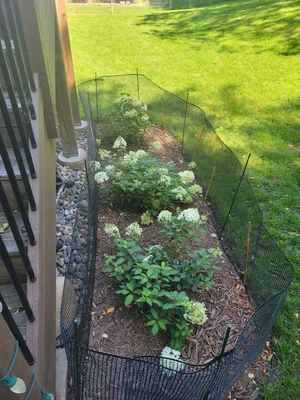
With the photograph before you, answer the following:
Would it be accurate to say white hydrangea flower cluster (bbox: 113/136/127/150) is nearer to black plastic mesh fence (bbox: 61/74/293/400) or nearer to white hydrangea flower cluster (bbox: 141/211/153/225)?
black plastic mesh fence (bbox: 61/74/293/400)

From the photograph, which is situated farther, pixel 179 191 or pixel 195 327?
pixel 179 191

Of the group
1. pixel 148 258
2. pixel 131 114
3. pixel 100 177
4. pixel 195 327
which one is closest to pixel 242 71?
pixel 131 114

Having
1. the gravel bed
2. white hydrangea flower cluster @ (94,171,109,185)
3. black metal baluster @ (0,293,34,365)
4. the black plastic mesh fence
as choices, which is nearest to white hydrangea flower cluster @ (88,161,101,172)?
the black plastic mesh fence

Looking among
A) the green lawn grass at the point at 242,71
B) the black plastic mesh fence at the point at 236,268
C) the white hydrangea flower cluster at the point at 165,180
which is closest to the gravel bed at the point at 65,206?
the black plastic mesh fence at the point at 236,268

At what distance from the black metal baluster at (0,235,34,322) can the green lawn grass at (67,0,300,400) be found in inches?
67.8

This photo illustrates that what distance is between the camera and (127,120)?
4.99 meters

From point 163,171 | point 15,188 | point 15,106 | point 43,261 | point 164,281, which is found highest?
point 15,106

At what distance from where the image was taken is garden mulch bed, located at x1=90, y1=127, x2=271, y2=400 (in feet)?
7.78

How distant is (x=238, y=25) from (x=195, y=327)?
1044 centimetres

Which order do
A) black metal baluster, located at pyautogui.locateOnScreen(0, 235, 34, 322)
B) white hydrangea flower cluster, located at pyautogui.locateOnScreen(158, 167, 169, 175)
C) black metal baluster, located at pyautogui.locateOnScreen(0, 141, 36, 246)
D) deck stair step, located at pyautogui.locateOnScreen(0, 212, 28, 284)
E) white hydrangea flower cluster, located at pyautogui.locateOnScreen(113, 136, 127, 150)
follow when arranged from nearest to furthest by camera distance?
black metal baluster, located at pyautogui.locateOnScreen(0, 235, 34, 322) < black metal baluster, located at pyautogui.locateOnScreen(0, 141, 36, 246) < deck stair step, located at pyautogui.locateOnScreen(0, 212, 28, 284) < white hydrangea flower cluster, located at pyautogui.locateOnScreen(158, 167, 169, 175) < white hydrangea flower cluster, located at pyautogui.locateOnScreen(113, 136, 127, 150)

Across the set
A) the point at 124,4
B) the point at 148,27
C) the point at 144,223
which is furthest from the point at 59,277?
the point at 124,4

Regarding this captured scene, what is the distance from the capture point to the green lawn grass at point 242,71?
3.55 meters

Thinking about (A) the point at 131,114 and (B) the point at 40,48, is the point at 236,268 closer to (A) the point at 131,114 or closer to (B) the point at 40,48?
(B) the point at 40,48

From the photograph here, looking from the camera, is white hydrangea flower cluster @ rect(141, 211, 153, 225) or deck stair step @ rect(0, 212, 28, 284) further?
white hydrangea flower cluster @ rect(141, 211, 153, 225)
